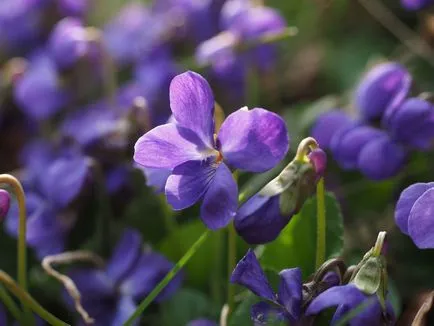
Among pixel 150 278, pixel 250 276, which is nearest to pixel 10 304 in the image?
pixel 150 278

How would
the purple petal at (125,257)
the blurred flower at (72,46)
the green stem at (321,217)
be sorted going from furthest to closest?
1. the blurred flower at (72,46)
2. the purple petal at (125,257)
3. the green stem at (321,217)

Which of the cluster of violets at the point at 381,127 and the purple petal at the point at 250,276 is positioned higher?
the purple petal at the point at 250,276

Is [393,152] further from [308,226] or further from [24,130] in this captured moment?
[24,130]

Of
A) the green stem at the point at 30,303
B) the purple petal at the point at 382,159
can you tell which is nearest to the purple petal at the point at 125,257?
the green stem at the point at 30,303

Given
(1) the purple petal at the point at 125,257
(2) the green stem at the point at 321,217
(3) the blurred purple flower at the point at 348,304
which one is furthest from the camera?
(1) the purple petal at the point at 125,257

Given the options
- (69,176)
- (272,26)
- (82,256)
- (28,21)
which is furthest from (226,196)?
(28,21)

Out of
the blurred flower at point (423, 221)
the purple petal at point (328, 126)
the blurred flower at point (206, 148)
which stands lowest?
the purple petal at point (328, 126)

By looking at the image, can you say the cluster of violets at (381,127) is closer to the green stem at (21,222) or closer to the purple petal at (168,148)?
the purple petal at (168,148)
